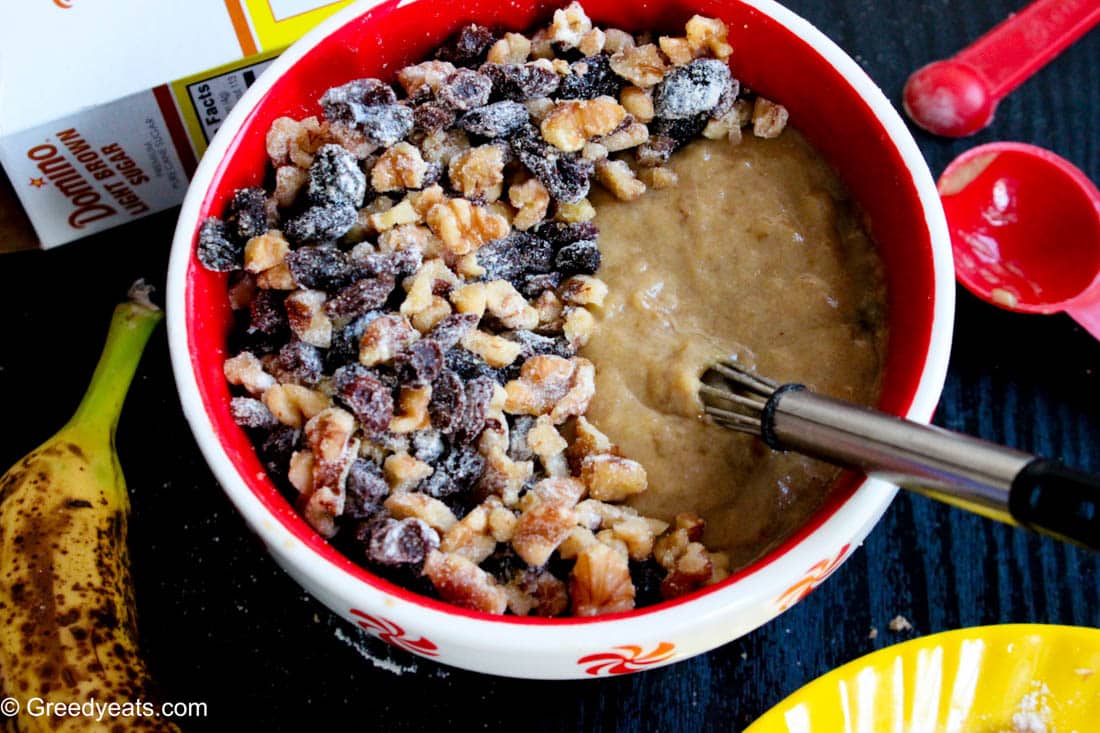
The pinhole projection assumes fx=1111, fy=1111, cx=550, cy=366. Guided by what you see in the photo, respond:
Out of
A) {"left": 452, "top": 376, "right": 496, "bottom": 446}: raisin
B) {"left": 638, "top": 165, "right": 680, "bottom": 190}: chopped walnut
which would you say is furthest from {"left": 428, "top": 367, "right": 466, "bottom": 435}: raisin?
{"left": 638, "top": 165, "right": 680, "bottom": 190}: chopped walnut

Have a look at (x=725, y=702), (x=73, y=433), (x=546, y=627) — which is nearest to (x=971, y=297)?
(x=725, y=702)

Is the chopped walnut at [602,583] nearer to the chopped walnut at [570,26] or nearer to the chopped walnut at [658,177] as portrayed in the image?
the chopped walnut at [658,177]

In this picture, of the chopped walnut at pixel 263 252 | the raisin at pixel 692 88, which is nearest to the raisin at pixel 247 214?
the chopped walnut at pixel 263 252

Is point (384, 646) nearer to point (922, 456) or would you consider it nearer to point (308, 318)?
point (308, 318)

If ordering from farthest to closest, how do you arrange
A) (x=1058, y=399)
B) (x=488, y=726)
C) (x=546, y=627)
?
(x=1058, y=399)
(x=488, y=726)
(x=546, y=627)

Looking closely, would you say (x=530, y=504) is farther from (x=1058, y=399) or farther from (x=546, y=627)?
(x=1058, y=399)

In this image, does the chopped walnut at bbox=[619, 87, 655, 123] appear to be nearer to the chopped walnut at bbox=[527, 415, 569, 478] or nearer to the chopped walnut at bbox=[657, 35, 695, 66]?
the chopped walnut at bbox=[657, 35, 695, 66]
